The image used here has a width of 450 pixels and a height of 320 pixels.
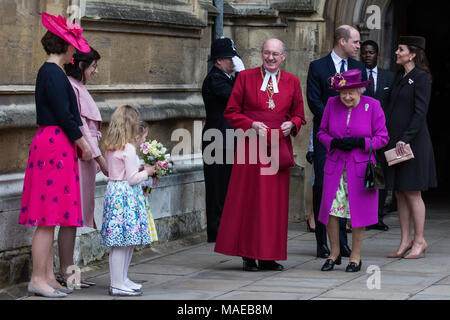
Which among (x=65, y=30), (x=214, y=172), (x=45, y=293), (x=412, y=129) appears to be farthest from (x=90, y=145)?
(x=412, y=129)

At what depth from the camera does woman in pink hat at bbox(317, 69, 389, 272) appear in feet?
27.4

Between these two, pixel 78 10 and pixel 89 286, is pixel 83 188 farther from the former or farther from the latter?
pixel 78 10

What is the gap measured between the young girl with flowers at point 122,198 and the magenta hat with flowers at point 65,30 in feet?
1.79

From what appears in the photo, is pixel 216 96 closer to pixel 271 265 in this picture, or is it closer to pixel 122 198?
pixel 271 265

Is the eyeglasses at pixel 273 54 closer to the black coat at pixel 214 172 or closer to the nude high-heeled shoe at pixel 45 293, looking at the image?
the black coat at pixel 214 172

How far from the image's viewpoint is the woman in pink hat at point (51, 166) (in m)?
7.34

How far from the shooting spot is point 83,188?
7852mm

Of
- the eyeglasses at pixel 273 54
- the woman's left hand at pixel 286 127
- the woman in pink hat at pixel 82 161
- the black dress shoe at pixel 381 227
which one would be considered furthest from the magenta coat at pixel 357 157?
the black dress shoe at pixel 381 227

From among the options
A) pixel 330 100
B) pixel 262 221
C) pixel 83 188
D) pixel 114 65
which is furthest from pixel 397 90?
pixel 83 188

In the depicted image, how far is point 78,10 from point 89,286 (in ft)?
7.63

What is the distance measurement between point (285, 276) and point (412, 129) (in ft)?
5.90

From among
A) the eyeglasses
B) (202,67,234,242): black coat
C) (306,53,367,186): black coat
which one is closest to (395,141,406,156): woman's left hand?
(306,53,367,186): black coat

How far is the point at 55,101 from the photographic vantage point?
732 centimetres

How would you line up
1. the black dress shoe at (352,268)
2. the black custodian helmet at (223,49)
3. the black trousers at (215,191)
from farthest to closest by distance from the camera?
the black trousers at (215,191) < the black custodian helmet at (223,49) < the black dress shoe at (352,268)
